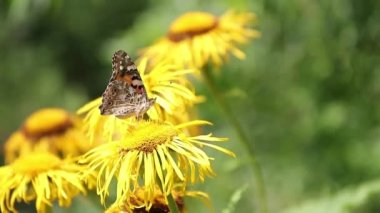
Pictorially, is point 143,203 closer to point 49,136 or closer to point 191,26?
point 191,26

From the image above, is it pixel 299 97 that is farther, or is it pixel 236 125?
pixel 299 97

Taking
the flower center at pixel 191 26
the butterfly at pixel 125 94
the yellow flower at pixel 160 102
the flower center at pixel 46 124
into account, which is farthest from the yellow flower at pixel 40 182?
the flower center at pixel 46 124

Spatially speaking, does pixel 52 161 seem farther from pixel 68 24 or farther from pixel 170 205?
pixel 68 24

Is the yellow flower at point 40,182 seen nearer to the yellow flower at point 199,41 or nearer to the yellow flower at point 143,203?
the yellow flower at point 143,203

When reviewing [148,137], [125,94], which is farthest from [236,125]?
[148,137]

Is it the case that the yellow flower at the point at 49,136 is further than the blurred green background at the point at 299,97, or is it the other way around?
the blurred green background at the point at 299,97

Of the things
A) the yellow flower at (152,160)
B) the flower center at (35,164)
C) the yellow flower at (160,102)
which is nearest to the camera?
the yellow flower at (152,160)
